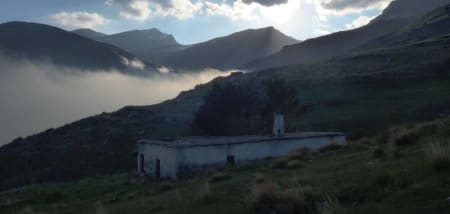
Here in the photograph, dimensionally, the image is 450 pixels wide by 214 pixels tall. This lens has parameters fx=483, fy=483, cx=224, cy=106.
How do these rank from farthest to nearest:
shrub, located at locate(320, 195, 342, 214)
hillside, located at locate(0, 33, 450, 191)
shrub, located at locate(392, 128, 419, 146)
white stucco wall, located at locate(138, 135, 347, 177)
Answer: hillside, located at locate(0, 33, 450, 191) < white stucco wall, located at locate(138, 135, 347, 177) < shrub, located at locate(392, 128, 419, 146) < shrub, located at locate(320, 195, 342, 214)

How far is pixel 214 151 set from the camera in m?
29.8

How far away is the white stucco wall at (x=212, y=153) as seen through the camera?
1134 inches

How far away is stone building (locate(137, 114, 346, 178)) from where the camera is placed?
94.7 ft

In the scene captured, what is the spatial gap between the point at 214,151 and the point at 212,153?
0.59 ft

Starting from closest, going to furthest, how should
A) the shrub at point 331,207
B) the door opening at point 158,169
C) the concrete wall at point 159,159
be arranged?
the shrub at point 331,207, the concrete wall at point 159,159, the door opening at point 158,169

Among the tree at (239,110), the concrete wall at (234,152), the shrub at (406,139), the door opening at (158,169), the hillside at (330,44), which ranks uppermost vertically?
the hillside at (330,44)

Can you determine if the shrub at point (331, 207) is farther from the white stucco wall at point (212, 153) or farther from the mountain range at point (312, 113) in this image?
the mountain range at point (312, 113)

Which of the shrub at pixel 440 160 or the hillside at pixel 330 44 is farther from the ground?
the hillside at pixel 330 44

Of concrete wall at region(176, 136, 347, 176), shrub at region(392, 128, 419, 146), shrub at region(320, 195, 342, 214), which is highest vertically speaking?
shrub at region(392, 128, 419, 146)

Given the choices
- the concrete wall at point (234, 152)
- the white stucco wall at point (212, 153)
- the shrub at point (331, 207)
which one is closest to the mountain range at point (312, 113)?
the concrete wall at point (234, 152)

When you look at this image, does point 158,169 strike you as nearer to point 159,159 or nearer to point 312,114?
point 159,159

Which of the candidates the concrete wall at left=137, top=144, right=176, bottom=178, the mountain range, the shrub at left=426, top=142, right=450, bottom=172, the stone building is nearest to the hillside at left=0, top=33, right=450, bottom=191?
the mountain range

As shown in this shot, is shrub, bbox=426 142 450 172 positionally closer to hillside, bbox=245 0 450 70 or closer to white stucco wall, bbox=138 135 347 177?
white stucco wall, bbox=138 135 347 177

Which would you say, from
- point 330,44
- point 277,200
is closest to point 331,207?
point 277,200
